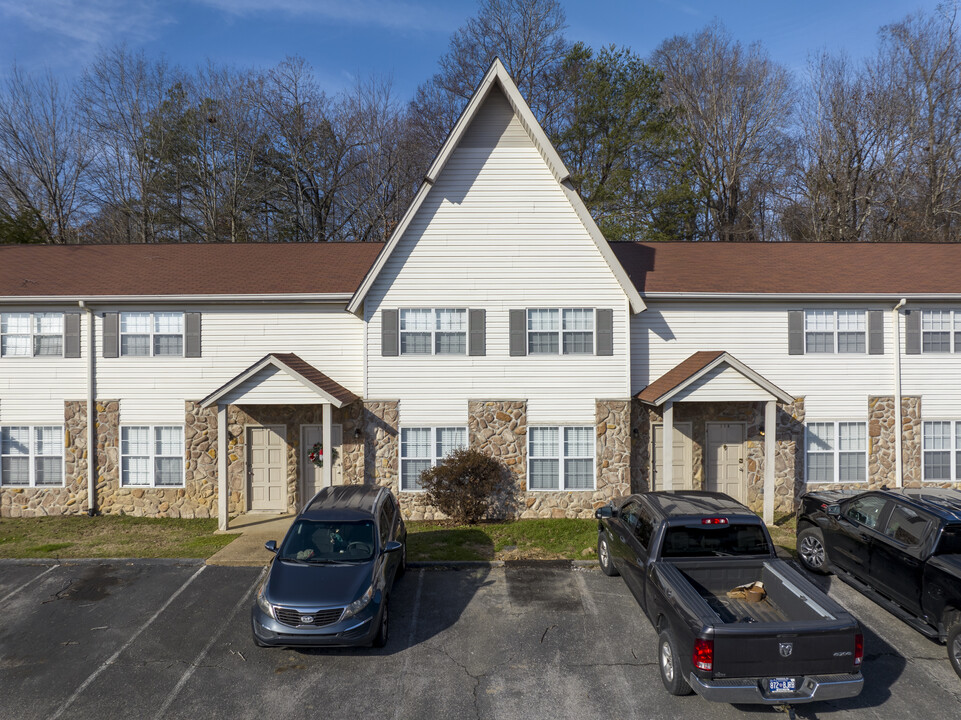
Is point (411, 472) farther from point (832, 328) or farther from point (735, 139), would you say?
point (735, 139)

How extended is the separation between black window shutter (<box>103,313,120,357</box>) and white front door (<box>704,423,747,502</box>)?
15.4 m

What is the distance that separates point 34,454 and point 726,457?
17.9m

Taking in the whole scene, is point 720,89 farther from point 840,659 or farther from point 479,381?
point 840,659

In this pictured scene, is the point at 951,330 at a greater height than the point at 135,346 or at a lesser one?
greater

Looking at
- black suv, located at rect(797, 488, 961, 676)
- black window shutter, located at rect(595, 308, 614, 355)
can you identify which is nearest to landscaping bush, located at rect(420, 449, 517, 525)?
black window shutter, located at rect(595, 308, 614, 355)

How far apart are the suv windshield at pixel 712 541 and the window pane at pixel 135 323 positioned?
13503mm

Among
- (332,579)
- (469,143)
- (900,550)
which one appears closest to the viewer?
(332,579)

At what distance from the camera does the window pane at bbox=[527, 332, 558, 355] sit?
558 inches

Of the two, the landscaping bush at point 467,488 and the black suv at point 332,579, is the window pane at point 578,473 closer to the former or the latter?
the landscaping bush at point 467,488

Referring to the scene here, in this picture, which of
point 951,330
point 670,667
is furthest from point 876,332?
point 670,667

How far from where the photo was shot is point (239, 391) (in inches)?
519

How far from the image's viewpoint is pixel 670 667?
6680 millimetres

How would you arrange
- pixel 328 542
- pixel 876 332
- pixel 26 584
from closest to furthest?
pixel 328 542 → pixel 26 584 → pixel 876 332

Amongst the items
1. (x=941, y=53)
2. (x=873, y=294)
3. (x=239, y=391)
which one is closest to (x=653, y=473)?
(x=873, y=294)
